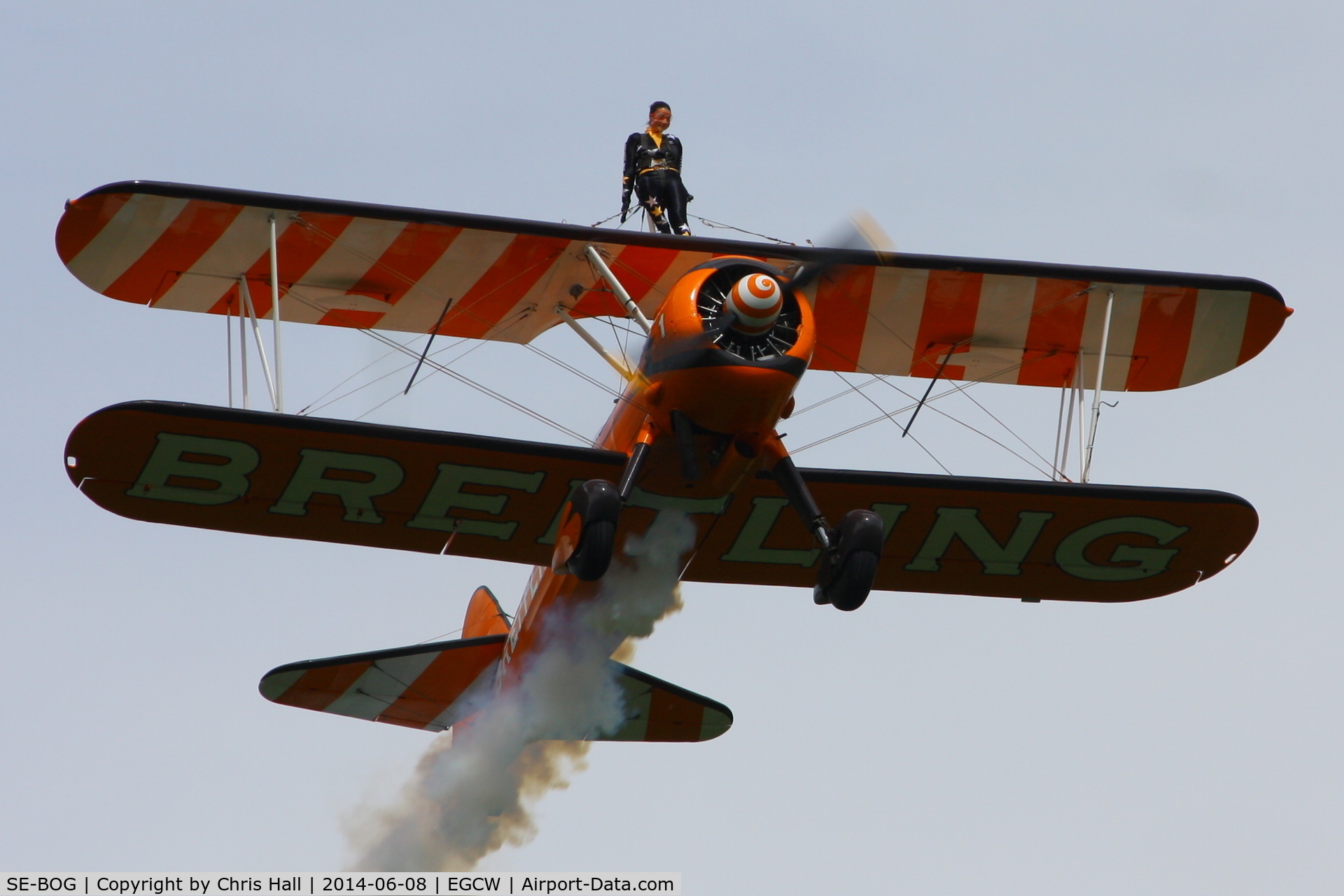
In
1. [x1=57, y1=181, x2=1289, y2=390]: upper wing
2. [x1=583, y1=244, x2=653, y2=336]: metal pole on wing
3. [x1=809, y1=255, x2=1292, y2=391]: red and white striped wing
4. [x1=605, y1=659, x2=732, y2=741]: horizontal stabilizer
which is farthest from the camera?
[x1=605, y1=659, x2=732, y2=741]: horizontal stabilizer

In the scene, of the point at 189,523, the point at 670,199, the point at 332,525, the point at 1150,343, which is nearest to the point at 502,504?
the point at 332,525

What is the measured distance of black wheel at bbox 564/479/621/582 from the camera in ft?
36.5

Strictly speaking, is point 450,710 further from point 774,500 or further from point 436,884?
point 774,500

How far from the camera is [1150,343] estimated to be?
14633mm

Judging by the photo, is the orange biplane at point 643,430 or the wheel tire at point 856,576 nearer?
the wheel tire at point 856,576

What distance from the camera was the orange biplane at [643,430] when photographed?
1163 cm

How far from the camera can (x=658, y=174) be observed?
1450 cm

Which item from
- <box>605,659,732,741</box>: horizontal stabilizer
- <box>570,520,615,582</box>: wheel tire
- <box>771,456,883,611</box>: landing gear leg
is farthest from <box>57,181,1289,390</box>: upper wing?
<box>605,659,732,741</box>: horizontal stabilizer

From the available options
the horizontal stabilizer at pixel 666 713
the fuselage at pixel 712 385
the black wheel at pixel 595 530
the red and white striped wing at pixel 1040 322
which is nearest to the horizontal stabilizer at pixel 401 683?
the horizontal stabilizer at pixel 666 713

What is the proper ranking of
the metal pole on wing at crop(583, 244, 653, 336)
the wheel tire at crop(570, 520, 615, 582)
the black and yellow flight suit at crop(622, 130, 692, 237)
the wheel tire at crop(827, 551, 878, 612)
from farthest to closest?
the black and yellow flight suit at crop(622, 130, 692, 237)
the metal pole on wing at crop(583, 244, 653, 336)
the wheel tire at crop(827, 551, 878, 612)
the wheel tire at crop(570, 520, 615, 582)

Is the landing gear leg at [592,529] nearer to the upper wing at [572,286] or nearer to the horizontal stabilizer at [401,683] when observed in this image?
the upper wing at [572,286]

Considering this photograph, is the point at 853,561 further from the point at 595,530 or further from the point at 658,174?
the point at 658,174

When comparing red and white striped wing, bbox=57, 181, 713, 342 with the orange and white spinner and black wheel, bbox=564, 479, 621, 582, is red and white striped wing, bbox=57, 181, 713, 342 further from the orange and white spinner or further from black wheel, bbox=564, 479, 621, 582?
black wheel, bbox=564, 479, 621, 582

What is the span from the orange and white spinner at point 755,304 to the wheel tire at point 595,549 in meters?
1.45
